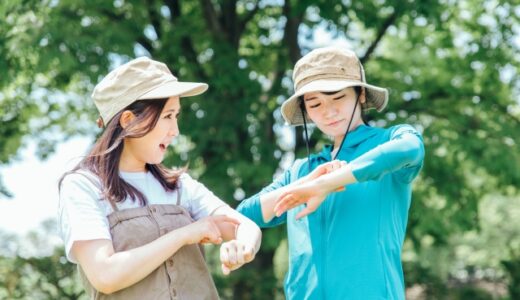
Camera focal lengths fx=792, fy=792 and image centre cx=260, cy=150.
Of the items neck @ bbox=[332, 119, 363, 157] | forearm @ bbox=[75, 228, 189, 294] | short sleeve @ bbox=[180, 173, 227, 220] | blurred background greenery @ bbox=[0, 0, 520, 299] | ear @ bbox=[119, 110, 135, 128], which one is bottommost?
blurred background greenery @ bbox=[0, 0, 520, 299]

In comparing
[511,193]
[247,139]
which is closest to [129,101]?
[247,139]

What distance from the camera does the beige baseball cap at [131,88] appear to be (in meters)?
2.54

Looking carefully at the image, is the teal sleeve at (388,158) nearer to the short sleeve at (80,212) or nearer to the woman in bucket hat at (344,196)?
the woman in bucket hat at (344,196)

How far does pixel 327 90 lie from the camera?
2.76m

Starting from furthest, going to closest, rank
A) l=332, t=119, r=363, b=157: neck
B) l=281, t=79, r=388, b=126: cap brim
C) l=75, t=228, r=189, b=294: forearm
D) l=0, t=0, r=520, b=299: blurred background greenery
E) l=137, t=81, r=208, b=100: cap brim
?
l=0, t=0, r=520, b=299: blurred background greenery
l=332, t=119, r=363, b=157: neck
l=281, t=79, r=388, b=126: cap brim
l=137, t=81, r=208, b=100: cap brim
l=75, t=228, r=189, b=294: forearm

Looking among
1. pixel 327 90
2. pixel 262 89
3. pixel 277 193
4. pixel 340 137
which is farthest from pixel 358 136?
pixel 262 89

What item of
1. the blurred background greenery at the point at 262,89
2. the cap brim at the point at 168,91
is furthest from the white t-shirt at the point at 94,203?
the blurred background greenery at the point at 262,89

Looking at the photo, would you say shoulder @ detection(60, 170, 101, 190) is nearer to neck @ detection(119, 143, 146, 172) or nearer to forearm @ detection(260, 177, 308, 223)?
neck @ detection(119, 143, 146, 172)

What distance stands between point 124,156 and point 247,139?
6.75m

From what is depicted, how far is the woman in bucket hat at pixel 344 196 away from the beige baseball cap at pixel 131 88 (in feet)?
1.64

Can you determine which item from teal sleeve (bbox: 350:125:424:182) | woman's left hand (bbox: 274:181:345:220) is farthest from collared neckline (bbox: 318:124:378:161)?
woman's left hand (bbox: 274:181:345:220)

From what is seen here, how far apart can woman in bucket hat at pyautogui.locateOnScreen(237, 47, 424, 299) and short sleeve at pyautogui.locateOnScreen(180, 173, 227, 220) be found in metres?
0.19

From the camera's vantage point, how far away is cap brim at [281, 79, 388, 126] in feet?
9.14

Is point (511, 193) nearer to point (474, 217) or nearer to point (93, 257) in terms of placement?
point (474, 217)
